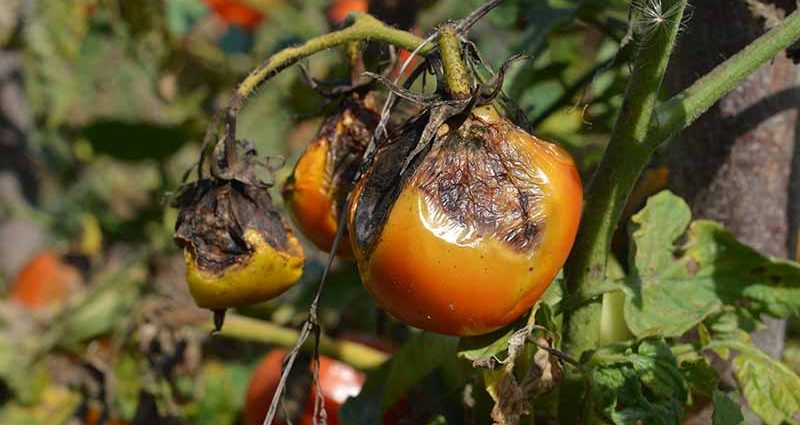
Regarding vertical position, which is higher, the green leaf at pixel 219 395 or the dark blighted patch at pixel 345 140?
the dark blighted patch at pixel 345 140

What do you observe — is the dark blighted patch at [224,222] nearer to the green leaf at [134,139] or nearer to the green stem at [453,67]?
the green stem at [453,67]

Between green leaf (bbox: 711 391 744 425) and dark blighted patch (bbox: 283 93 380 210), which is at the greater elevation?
dark blighted patch (bbox: 283 93 380 210)

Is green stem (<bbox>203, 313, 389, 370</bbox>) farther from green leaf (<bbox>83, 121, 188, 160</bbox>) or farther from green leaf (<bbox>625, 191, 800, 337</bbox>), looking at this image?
green leaf (<bbox>83, 121, 188, 160</bbox>)

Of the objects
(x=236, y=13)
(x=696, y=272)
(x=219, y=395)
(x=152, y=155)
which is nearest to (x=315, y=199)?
(x=696, y=272)

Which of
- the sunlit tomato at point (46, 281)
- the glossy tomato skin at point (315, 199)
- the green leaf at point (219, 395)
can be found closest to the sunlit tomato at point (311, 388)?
the green leaf at point (219, 395)

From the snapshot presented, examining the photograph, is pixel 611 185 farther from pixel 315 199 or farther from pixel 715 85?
pixel 315 199

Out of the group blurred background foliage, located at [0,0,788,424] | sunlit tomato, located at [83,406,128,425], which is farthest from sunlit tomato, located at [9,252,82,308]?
sunlit tomato, located at [83,406,128,425]
